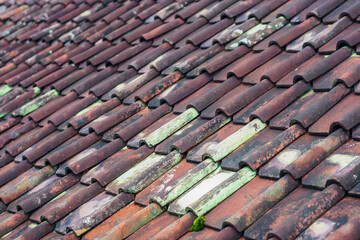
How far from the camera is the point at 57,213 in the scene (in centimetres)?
316

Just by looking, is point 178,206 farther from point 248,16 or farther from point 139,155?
point 248,16

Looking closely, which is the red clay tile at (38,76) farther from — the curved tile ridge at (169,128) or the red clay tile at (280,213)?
the red clay tile at (280,213)

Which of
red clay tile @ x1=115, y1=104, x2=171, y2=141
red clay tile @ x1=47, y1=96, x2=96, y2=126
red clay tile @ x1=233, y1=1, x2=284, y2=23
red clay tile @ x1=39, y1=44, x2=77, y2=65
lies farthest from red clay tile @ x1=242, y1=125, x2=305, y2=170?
red clay tile @ x1=39, y1=44, x2=77, y2=65

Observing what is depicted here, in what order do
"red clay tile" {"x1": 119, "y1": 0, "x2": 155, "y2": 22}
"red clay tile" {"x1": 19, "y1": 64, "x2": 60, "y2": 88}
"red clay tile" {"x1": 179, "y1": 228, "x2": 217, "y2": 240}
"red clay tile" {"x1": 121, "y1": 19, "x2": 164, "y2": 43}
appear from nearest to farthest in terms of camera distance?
"red clay tile" {"x1": 179, "y1": 228, "x2": 217, "y2": 240}, "red clay tile" {"x1": 121, "y1": 19, "x2": 164, "y2": 43}, "red clay tile" {"x1": 19, "y1": 64, "x2": 60, "y2": 88}, "red clay tile" {"x1": 119, "y1": 0, "x2": 155, "y2": 22}

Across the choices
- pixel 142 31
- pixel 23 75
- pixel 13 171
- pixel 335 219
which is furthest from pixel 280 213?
pixel 23 75

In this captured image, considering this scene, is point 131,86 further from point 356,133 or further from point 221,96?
point 356,133

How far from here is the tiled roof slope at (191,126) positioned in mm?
2438

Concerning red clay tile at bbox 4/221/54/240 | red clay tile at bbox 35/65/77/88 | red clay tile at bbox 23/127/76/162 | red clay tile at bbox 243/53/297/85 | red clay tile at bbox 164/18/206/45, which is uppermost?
red clay tile at bbox 164/18/206/45

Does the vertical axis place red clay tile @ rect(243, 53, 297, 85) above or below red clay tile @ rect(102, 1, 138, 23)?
below

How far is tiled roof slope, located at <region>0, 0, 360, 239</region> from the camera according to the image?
244 centimetres

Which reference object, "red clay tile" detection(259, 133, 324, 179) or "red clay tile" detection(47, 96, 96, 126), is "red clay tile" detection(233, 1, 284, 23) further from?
"red clay tile" detection(259, 133, 324, 179)

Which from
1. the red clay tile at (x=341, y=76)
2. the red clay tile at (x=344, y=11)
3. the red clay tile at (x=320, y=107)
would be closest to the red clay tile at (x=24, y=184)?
the red clay tile at (x=320, y=107)

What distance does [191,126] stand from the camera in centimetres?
334

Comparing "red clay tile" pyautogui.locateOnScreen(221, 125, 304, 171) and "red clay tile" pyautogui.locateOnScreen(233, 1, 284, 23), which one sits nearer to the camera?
"red clay tile" pyautogui.locateOnScreen(221, 125, 304, 171)
